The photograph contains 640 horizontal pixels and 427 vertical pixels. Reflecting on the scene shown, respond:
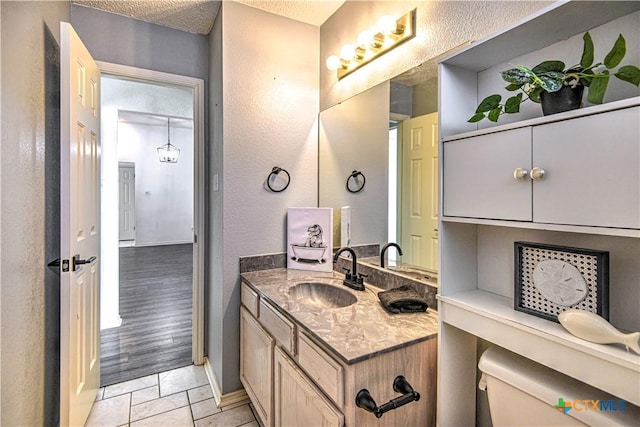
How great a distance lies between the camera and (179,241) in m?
8.51

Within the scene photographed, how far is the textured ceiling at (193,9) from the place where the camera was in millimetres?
2012

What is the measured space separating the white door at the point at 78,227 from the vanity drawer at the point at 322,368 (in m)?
1.20

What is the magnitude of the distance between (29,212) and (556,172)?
2.02 meters

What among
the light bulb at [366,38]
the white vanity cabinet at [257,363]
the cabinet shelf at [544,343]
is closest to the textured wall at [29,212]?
the white vanity cabinet at [257,363]

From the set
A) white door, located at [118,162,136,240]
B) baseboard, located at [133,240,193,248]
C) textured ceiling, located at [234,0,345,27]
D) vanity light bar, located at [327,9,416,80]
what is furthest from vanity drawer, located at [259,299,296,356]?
white door, located at [118,162,136,240]

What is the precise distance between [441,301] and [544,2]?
1043 mm

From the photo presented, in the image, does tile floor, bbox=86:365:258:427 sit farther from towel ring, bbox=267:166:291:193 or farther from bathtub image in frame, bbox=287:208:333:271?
towel ring, bbox=267:166:291:193

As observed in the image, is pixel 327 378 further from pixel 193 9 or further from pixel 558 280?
pixel 193 9

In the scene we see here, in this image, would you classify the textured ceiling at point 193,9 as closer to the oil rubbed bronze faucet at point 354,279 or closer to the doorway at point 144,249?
the doorway at point 144,249

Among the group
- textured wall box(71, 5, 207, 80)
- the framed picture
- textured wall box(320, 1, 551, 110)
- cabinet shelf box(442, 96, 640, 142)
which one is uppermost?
textured wall box(71, 5, 207, 80)

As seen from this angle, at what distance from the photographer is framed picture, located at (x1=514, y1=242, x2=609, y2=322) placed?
32.3 inches

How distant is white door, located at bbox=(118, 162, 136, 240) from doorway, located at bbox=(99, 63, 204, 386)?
26 millimetres

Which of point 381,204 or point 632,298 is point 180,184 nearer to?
point 381,204

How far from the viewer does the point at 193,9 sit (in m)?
2.08
